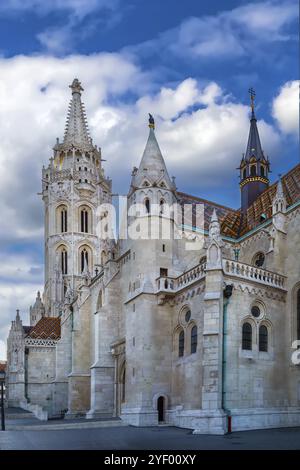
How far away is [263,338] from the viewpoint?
90.1ft

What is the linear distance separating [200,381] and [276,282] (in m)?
6.66

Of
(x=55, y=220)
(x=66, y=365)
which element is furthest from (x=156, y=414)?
(x=55, y=220)

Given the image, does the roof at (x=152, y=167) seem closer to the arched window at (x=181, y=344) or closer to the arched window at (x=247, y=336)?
the arched window at (x=181, y=344)

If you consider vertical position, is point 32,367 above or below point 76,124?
below

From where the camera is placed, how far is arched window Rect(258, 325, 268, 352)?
1074 inches

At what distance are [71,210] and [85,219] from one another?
9.20ft

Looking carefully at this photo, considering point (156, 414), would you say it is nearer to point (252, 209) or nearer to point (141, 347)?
point (141, 347)

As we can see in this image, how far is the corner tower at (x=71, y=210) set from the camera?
250 ft

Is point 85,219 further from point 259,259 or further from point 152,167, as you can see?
point 259,259

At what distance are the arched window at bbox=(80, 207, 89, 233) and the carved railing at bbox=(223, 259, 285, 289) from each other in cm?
5278

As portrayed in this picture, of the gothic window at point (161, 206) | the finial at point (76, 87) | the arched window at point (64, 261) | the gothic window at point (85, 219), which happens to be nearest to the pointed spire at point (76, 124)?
the finial at point (76, 87)

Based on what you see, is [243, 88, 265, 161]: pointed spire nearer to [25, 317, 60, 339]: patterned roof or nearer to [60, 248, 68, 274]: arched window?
[25, 317, 60, 339]: patterned roof

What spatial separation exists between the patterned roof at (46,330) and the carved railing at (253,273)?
107 feet

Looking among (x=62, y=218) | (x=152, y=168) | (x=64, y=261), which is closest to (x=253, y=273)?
(x=152, y=168)
